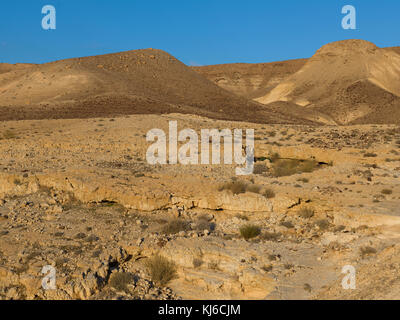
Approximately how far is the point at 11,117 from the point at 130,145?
12.9 m

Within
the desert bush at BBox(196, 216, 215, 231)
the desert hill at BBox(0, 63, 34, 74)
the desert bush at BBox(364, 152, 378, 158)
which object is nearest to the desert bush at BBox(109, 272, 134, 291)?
the desert bush at BBox(196, 216, 215, 231)

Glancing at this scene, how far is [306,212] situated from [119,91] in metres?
29.8

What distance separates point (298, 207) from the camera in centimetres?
1009

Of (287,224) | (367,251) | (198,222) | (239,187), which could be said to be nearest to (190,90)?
(239,187)

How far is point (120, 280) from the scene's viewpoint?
7.18 m

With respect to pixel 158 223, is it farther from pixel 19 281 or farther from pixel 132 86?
pixel 132 86

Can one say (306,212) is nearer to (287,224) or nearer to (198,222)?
(287,224)

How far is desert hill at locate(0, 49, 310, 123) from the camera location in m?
29.8

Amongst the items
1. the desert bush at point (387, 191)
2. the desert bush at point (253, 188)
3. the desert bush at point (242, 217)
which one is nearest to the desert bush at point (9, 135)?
the desert bush at point (253, 188)

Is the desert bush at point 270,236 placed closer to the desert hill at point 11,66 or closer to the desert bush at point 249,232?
the desert bush at point 249,232

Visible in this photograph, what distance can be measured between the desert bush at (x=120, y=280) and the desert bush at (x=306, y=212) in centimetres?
449

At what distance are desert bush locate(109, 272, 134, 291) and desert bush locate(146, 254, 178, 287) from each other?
1.42 ft

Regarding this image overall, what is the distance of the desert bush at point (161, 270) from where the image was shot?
7441 mm
